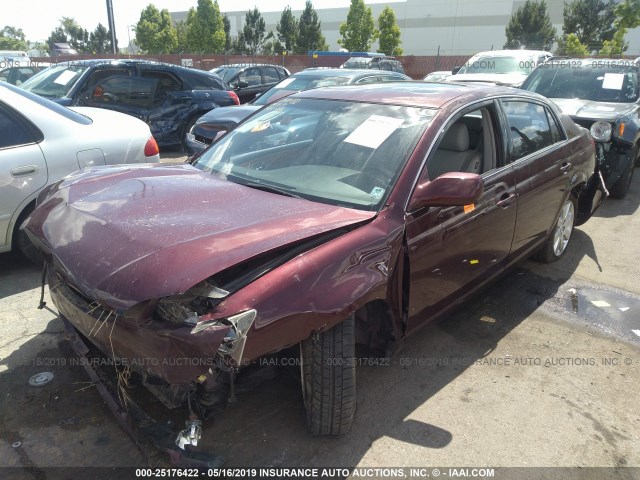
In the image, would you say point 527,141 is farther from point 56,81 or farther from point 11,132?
point 56,81

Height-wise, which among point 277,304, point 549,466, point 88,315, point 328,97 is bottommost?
point 549,466

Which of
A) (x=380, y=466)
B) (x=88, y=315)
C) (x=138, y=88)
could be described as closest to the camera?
(x=88, y=315)

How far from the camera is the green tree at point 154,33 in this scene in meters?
46.3

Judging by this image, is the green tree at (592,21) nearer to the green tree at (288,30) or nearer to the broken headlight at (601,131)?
the green tree at (288,30)

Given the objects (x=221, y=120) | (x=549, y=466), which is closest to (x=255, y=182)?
(x=549, y=466)

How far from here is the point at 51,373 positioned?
9.30ft

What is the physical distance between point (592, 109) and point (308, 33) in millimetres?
40092

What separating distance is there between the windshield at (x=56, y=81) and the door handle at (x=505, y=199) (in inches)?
286

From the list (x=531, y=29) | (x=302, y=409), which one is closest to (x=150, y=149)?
(x=302, y=409)

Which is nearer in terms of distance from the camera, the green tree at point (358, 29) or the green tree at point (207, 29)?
the green tree at point (358, 29)

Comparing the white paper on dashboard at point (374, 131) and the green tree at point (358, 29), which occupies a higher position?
the green tree at point (358, 29)

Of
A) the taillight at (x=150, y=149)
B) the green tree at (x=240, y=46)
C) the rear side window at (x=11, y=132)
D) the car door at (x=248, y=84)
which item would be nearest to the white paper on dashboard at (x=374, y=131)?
the taillight at (x=150, y=149)

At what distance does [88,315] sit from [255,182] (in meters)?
1.14

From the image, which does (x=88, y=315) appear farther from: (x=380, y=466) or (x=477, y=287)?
(x=477, y=287)
